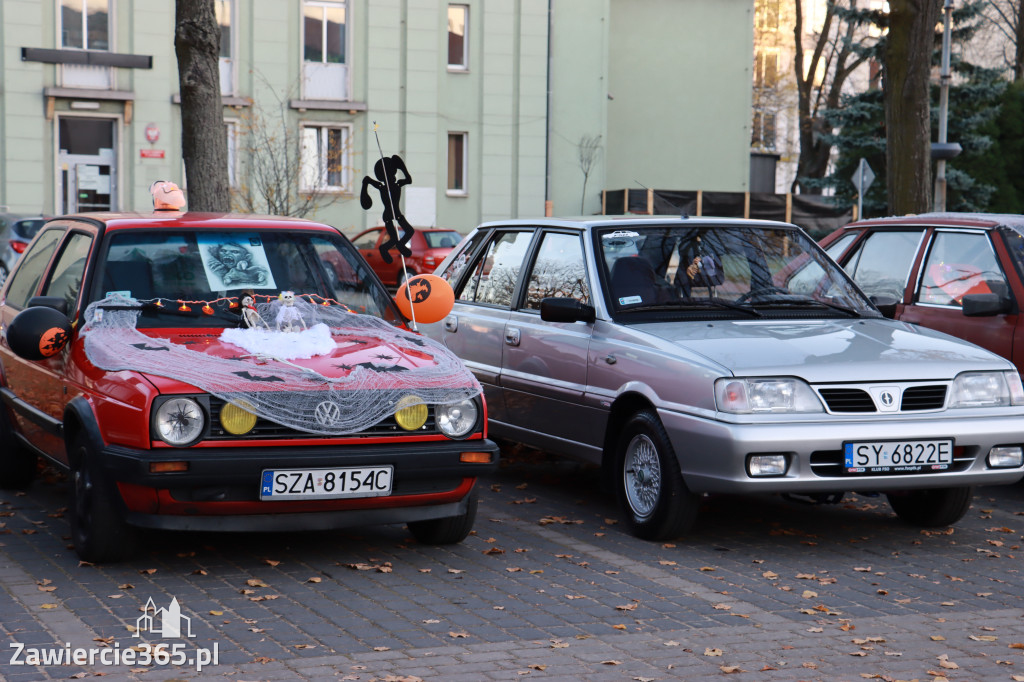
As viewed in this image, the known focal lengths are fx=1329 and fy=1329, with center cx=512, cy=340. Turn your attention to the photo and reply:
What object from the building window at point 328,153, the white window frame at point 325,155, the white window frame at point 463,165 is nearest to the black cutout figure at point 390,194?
the white window frame at point 325,155

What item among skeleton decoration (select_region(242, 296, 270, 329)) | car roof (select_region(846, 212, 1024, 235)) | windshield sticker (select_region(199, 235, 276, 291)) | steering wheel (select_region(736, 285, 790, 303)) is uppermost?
car roof (select_region(846, 212, 1024, 235))

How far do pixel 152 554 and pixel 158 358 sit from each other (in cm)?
103

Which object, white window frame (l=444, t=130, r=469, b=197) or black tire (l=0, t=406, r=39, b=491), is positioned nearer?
black tire (l=0, t=406, r=39, b=491)

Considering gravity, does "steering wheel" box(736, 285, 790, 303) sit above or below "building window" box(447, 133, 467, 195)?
below

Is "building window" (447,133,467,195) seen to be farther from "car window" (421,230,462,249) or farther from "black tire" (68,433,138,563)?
"black tire" (68,433,138,563)

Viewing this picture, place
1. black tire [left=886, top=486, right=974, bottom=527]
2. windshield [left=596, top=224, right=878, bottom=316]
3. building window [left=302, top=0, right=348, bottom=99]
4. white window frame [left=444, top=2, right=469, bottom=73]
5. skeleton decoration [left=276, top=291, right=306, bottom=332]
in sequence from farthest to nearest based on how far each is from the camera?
1. white window frame [left=444, top=2, right=469, bottom=73]
2. building window [left=302, top=0, right=348, bottom=99]
3. windshield [left=596, top=224, right=878, bottom=316]
4. black tire [left=886, top=486, right=974, bottom=527]
5. skeleton decoration [left=276, top=291, right=306, bottom=332]

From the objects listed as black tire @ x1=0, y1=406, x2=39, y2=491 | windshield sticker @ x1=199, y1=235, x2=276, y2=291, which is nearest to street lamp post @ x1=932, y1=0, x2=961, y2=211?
windshield sticker @ x1=199, y1=235, x2=276, y2=291

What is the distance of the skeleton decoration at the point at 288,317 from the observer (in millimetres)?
6551

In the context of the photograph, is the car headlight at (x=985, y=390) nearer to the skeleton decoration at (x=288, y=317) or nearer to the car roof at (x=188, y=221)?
the skeleton decoration at (x=288, y=317)

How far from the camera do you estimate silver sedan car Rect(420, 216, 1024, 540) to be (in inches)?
253

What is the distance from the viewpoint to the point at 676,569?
636cm

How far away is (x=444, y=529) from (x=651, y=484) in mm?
1127

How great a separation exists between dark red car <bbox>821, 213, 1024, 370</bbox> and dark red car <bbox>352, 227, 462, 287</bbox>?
1989 cm

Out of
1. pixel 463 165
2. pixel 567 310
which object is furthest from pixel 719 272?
pixel 463 165
